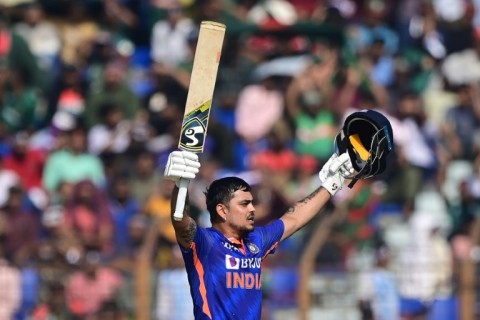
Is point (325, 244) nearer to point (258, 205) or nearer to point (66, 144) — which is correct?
point (258, 205)

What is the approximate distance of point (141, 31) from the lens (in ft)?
54.7

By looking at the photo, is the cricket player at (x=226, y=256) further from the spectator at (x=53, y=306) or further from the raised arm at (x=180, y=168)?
the spectator at (x=53, y=306)

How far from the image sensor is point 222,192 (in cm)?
798

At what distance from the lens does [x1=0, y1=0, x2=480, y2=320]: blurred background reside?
12586mm

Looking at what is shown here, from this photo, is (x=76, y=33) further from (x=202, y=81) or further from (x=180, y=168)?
(x=180, y=168)

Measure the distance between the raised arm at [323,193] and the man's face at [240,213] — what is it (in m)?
0.55

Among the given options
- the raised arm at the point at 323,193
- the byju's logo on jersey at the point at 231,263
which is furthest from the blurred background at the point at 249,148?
the byju's logo on jersey at the point at 231,263

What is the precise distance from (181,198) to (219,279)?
0.75 meters

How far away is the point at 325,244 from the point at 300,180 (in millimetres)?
1898

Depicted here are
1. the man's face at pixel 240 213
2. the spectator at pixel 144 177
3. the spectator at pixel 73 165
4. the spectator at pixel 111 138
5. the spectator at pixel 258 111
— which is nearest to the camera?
the man's face at pixel 240 213

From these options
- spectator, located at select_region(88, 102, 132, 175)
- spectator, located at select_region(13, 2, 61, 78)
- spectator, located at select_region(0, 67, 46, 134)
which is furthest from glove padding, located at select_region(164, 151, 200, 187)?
spectator, located at select_region(13, 2, 61, 78)

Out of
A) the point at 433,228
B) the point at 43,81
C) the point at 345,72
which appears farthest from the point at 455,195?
the point at 43,81

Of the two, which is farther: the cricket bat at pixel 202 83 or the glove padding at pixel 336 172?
the glove padding at pixel 336 172

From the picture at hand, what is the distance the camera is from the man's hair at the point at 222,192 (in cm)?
796
